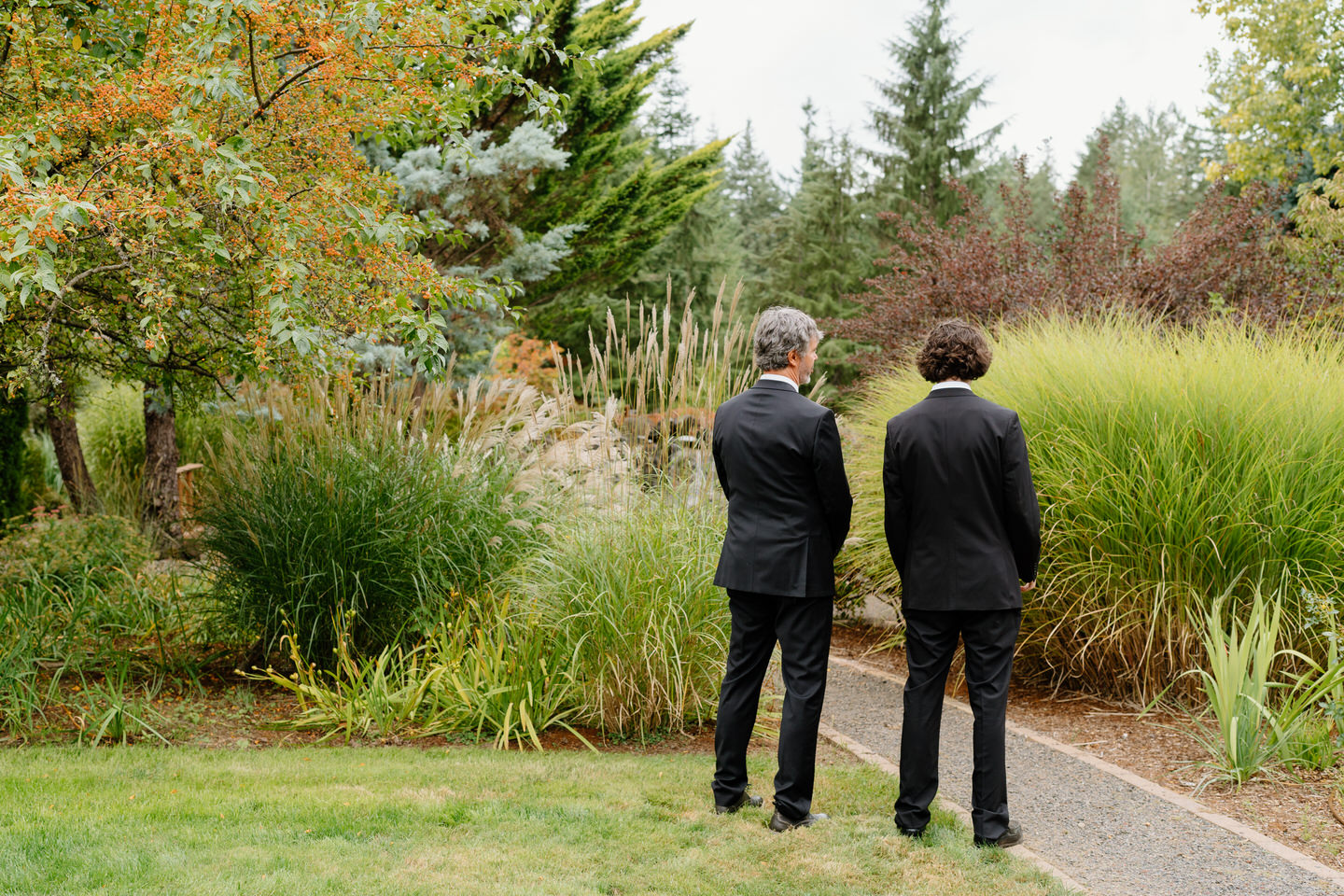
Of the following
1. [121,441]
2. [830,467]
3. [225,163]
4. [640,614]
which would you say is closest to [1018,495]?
[830,467]

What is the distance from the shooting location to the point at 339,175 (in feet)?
16.1

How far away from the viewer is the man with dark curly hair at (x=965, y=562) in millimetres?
3348

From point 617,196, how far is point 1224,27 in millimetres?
11437

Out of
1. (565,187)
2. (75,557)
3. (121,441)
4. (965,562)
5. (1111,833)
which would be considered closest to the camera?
(965,562)

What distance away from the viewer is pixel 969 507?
3.37m

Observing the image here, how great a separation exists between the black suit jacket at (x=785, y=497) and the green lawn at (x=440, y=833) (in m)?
0.90

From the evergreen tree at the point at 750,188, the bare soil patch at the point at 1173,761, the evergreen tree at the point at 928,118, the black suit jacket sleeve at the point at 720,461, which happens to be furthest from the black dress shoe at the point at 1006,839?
the evergreen tree at the point at 750,188

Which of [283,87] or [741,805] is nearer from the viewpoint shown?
[741,805]

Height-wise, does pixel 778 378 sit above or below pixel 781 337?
below

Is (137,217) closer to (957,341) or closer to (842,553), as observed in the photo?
(957,341)

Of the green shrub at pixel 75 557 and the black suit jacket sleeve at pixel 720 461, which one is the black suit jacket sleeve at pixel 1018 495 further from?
the green shrub at pixel 75 557

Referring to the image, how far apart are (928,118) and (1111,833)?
26956mm

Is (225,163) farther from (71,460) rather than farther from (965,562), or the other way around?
(71,460)

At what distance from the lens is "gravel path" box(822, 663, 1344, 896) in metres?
3.22
